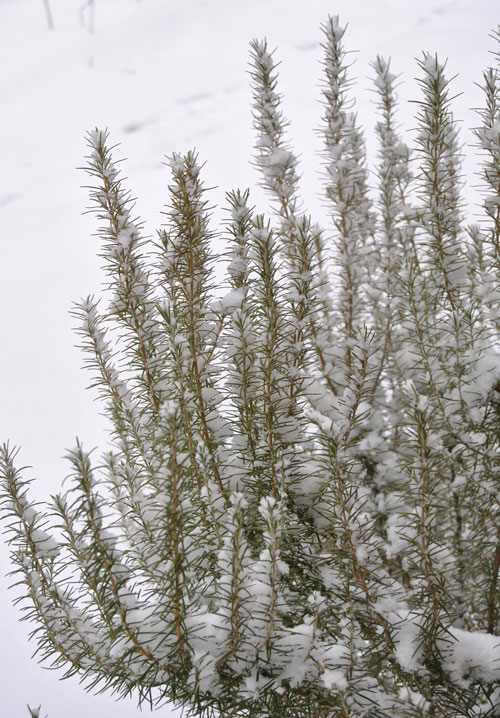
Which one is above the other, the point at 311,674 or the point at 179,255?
the point at 179,255

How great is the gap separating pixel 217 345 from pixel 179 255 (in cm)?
10

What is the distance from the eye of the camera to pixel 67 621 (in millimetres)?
500

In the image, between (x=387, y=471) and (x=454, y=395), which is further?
(x=387, y=471)

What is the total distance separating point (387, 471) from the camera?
794 millimetres

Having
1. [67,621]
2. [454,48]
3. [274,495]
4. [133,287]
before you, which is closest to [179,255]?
[133,287]

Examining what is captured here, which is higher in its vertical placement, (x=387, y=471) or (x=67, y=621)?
(x=387, y=471)

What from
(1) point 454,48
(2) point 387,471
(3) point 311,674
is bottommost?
(3) point 311,674

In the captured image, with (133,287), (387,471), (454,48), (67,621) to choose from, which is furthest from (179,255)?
(454,48)

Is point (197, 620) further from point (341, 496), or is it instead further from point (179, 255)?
point (179, 255)

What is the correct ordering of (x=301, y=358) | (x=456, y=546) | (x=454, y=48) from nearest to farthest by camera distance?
(x=301, y=358) < (x=456, y=546) < (x=454, y=48)

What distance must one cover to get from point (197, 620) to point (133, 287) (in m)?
0.30

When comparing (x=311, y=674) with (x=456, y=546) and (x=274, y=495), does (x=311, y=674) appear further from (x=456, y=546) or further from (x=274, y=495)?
(x=456, y=546)

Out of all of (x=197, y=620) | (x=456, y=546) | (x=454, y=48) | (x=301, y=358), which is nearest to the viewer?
(x=197, y=620)

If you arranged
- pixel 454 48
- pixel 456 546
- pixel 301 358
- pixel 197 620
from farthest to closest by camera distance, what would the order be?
pixel 454 48, pixel 456 546, pixel 301 358, pixel 197 620
